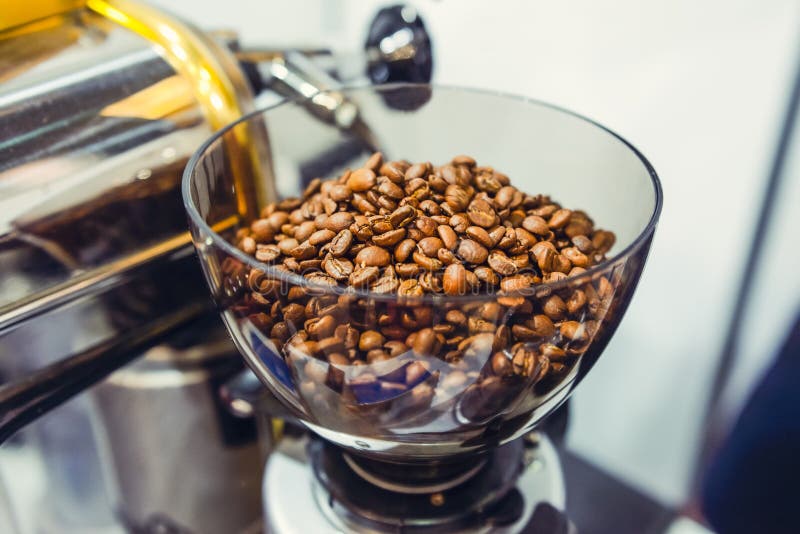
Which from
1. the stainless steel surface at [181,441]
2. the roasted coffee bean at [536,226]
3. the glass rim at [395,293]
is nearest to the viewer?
the glass rim at [395,293]

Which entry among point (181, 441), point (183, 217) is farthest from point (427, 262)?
point (181, 441)

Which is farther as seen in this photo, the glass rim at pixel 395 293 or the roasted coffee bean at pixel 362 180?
the roasted coffee bean at pixel 362 180

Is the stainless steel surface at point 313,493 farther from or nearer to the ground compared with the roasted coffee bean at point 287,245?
nearer to the ground

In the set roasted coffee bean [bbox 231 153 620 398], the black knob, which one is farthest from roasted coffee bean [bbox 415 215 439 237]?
the black knob

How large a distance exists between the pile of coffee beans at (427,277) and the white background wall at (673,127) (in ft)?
0.86

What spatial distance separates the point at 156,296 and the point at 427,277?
25 cm

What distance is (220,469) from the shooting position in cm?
57

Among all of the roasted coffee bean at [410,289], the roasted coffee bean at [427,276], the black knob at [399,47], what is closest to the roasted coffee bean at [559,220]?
the roasted coffee bean at [427,276]

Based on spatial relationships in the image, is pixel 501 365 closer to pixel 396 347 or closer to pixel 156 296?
pixel 396 347

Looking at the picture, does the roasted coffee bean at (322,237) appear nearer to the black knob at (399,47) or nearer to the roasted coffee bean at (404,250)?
the roasted coffee bean at (404,250)

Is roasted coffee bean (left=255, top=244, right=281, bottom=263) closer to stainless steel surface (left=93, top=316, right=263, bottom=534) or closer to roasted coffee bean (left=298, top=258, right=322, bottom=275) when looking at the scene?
roasted coffee bean (left=298, top=258, right=322, bottom=275)

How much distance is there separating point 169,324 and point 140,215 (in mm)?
Answer: 92

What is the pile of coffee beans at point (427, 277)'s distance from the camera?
0.29m

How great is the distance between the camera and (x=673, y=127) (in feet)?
2.02
